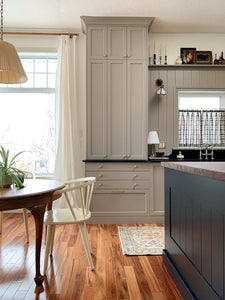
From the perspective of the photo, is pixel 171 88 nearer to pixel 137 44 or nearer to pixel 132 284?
pixel 137 44

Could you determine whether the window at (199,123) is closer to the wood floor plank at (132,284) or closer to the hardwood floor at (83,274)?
the hardwood floor at (83,274)

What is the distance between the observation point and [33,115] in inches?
180

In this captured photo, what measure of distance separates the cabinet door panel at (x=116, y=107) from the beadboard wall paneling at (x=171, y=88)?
605mm

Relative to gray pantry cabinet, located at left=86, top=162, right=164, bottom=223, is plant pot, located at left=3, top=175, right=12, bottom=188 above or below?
above

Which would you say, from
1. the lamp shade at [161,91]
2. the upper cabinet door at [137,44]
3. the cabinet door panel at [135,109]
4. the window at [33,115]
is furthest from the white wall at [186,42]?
the window at [33,115]

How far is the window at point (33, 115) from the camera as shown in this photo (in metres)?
4.50

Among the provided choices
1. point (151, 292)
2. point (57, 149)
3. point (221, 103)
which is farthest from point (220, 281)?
point (221, 103)

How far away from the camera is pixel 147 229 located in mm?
3463

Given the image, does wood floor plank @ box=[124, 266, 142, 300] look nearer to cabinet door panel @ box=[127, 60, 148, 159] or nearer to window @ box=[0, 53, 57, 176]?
cabinet door panel @ box=[127, 60, 148, 159]

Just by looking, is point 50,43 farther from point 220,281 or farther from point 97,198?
point 220,281

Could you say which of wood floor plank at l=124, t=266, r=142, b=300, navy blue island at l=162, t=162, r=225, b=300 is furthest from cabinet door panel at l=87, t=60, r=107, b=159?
wood floor plank at l=124, t=266, r=142, b=300

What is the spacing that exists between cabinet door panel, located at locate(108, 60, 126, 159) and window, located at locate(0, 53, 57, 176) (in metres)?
1.19

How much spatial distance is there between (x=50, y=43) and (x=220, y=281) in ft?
13.9

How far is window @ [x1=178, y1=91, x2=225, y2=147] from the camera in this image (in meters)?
4.32
